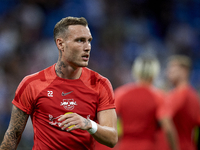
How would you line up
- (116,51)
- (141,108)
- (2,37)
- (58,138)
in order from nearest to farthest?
(58,138) → (141,108) → (2,37) → (116,51)

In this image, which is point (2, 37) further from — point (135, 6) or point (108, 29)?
point (135, 6)

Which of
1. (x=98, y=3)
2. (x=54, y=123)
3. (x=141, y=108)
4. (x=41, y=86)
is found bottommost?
(x=141, y=108)

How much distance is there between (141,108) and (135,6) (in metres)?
8.31

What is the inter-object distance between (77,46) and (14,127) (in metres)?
1.08

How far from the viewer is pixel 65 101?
127 inches

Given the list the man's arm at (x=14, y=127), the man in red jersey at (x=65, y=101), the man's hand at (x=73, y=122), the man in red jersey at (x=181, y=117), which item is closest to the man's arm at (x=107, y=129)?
the man in red jersey at (x=65, y=101)

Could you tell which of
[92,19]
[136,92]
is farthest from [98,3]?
[136,92]

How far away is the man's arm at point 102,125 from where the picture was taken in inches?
108

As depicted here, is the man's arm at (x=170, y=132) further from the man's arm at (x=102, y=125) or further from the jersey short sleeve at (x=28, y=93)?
the jersey short sleeve at (x=28, y=93)

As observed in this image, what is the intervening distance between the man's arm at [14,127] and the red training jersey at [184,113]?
3.13 meters

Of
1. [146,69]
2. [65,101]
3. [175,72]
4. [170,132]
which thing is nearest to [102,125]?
[65,101]

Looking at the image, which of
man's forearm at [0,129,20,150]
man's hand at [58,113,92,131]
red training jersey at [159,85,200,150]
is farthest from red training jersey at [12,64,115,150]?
red training jersey at [159,85,200,150]

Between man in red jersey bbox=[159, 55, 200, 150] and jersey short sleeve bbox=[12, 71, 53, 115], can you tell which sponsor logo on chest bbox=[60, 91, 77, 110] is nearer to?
jersey short sleeve bbox=[12, 71, 53, 115]

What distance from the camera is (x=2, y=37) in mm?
9930
